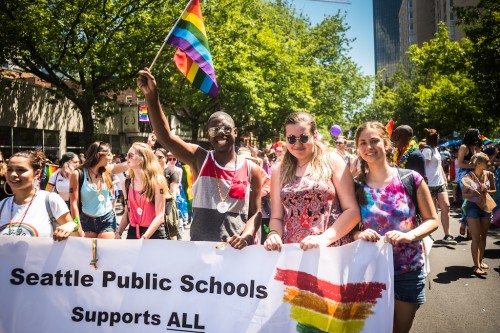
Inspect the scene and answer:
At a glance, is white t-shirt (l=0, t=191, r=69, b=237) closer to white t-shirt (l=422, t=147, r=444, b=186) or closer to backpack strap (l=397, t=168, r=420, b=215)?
backpack strap (l=397, t=168, r=420, b=215)

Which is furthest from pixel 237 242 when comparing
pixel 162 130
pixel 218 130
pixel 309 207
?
pixel 162 130

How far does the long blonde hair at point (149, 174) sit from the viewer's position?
477cm

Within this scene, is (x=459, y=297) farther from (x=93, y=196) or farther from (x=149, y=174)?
(x=93, y=196)

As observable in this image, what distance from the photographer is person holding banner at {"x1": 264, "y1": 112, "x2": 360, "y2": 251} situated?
2.78m

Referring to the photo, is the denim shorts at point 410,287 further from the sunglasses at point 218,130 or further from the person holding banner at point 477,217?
the person holding banner at point 477,217

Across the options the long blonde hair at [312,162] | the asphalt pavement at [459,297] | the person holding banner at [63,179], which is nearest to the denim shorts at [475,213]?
the asphalt pavement at [459,297]

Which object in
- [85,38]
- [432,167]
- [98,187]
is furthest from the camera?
[85,38]

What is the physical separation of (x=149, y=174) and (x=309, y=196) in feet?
8.35

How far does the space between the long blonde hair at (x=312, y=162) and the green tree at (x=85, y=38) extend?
14.8 meters

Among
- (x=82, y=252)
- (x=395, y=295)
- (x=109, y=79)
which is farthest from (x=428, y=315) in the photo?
(x=109, y=79)

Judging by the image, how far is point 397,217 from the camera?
280 cm

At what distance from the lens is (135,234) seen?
4789mm

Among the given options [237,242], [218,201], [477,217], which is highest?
[218,201]

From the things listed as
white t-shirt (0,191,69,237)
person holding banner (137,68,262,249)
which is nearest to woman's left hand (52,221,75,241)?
white t-shirt (0,191,69,237)
